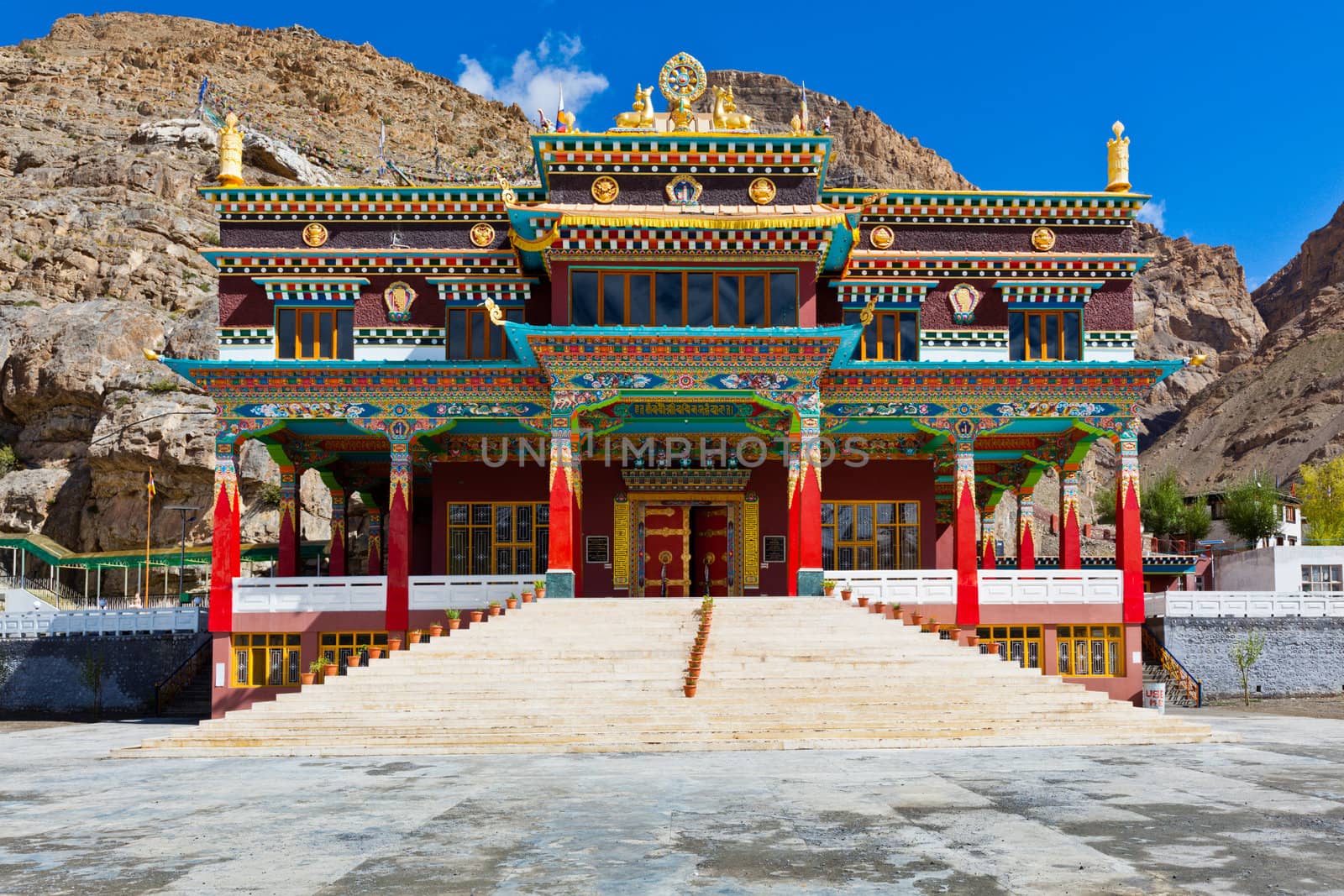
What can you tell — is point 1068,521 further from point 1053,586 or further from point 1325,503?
point 1325,503

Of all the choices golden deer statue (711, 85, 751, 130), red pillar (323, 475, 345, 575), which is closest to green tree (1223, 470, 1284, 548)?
golden deer statue (711, 85, 751, 130)

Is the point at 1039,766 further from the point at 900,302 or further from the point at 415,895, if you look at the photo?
the point at 900,302

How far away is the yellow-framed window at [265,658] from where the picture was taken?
96.2ft

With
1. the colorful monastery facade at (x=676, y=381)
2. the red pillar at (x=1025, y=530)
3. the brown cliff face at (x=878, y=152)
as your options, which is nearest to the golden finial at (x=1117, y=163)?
the colorful monastery facade at (x=676, y=381)

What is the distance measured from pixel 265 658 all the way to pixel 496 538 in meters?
7.93

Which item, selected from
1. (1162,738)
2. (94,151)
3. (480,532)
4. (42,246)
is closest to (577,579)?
(480,532)

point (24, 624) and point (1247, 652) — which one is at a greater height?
point (24, 624)

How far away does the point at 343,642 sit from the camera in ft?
97.3

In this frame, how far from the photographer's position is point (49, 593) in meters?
49.7

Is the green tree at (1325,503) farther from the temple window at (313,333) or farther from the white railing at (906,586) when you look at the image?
the temple window at (313,333)

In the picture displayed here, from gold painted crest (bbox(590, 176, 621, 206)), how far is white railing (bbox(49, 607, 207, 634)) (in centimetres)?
1786

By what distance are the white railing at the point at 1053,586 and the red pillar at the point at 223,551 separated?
20037mm

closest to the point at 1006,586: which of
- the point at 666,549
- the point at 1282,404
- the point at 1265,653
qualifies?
the point at 666,549

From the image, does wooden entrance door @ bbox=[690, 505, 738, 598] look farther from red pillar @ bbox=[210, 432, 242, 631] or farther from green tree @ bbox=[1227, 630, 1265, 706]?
green tree @ bbox=[1227, 630, 1265, 706]
